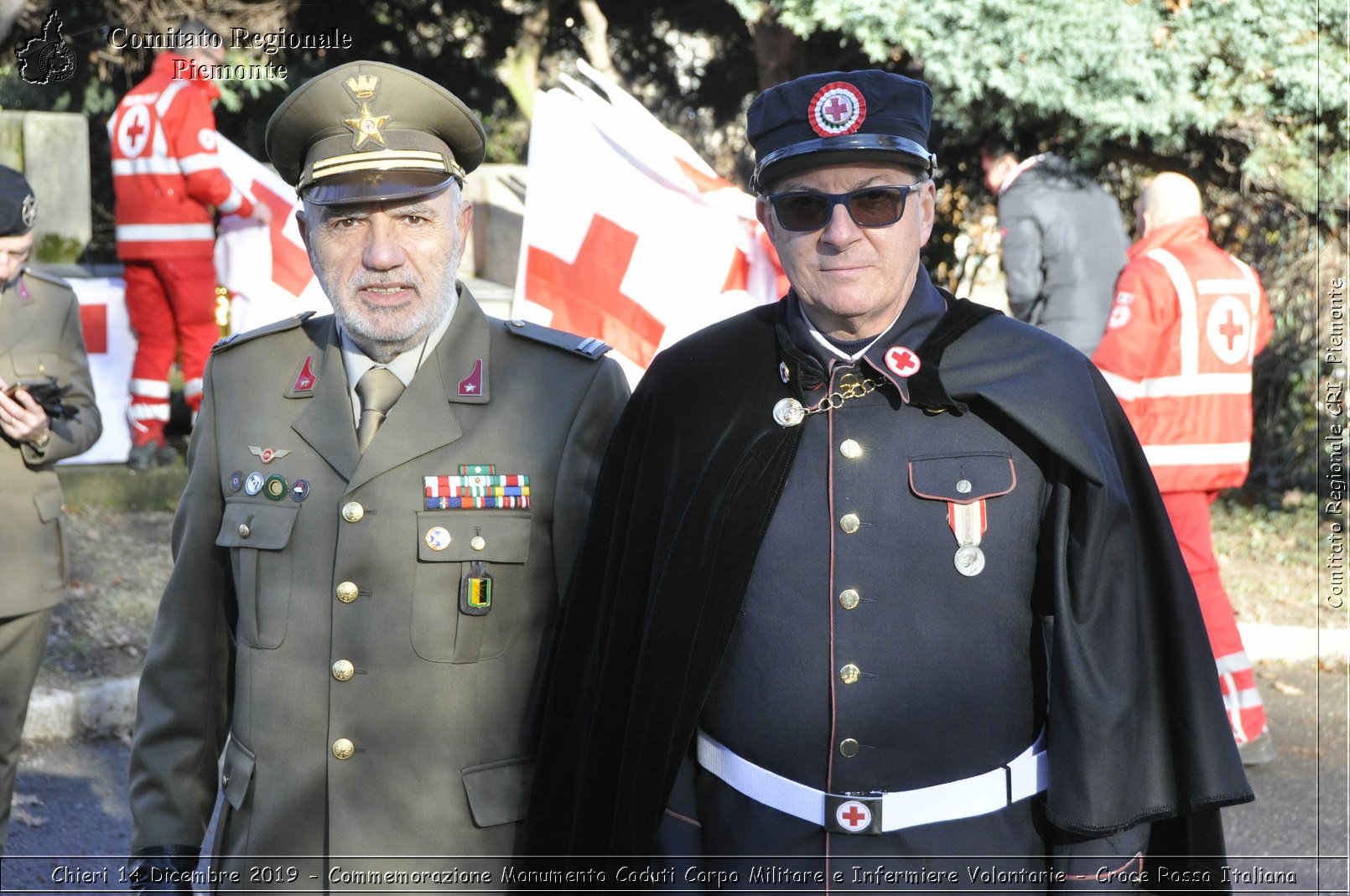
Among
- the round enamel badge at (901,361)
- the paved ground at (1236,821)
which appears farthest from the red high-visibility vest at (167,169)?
the round enamel badge at (901,361)

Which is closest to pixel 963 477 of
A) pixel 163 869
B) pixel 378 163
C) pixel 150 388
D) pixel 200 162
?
pixel 378 163

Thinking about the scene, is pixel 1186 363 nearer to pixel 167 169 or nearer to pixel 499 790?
pixel 499 790

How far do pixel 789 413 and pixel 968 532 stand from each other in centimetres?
38

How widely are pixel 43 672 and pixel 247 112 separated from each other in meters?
7.04

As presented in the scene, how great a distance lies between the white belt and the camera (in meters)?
2.38

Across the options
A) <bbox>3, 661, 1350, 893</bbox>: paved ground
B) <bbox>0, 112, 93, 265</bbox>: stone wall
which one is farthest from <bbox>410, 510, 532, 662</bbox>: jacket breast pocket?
<bbox>0, 112, 93, 265</bbox>: stone wall

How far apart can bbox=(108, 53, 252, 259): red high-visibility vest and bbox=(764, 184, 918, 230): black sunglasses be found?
6.59 m

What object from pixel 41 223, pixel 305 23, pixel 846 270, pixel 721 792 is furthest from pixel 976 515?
pixel 305 23

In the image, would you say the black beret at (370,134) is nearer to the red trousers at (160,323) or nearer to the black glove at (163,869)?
the black glove at (163,869)

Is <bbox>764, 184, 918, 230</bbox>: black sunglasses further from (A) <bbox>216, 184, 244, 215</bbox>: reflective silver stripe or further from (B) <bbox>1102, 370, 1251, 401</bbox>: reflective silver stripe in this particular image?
(A) <bbox>216, 184, 244, 215</bbox>: reflective silver stripe

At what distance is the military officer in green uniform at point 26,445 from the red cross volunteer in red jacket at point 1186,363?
4089 millimetres

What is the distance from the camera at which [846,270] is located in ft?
A: 8.15

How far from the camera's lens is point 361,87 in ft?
9.13

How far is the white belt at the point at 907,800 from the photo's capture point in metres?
2.38
